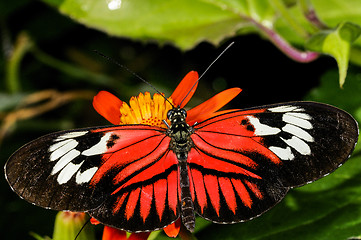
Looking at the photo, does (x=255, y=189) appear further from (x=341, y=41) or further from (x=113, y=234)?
(x=341, y=41)

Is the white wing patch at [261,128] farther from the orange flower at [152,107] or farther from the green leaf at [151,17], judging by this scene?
the green leaf at [151,17]

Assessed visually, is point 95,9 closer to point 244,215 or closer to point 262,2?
point 262,2

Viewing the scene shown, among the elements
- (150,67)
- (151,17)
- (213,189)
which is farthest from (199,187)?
(150,67)

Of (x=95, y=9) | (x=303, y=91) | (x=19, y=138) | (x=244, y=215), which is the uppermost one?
(x=95, y=9)

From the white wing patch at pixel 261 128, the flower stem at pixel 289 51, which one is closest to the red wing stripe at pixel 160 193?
the white wing patch at pixel 261 128

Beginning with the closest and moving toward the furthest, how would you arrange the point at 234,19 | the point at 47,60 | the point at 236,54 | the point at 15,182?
1. the point at 15,182
2. the point at 234,19
3. the point at 236,54
4. the point at 47,60

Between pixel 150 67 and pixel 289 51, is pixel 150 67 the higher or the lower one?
the higher one

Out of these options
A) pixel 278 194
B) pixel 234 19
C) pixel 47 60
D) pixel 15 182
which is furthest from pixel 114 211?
pixel 47 60

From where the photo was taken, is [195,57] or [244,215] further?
[195,57]
